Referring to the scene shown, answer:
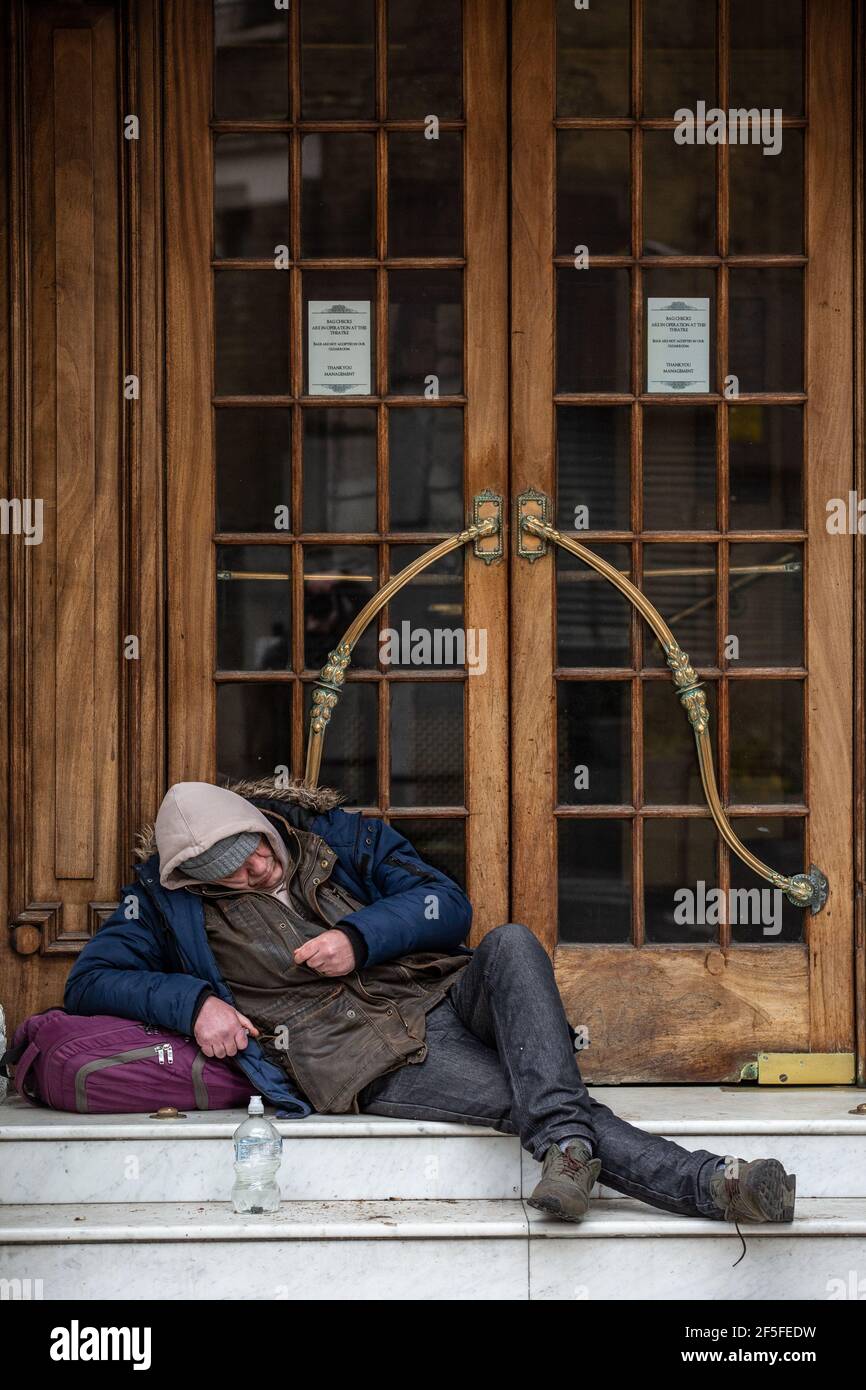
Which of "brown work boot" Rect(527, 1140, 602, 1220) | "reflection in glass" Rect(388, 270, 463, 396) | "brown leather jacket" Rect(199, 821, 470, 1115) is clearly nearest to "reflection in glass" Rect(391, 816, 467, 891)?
"brown leather jacket" Rect(199, 821, 470, 1115)

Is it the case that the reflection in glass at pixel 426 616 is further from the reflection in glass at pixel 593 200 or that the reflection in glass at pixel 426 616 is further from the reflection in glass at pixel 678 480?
the reflection in glass at pixel 593 200

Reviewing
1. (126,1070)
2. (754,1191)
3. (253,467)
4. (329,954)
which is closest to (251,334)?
(253,467)

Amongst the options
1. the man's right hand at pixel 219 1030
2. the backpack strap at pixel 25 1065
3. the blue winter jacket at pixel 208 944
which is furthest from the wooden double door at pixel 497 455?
the man's right hand at pixel 219 1030

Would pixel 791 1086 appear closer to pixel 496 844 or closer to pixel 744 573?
pixel 496 844

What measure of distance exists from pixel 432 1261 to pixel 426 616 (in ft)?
5.56

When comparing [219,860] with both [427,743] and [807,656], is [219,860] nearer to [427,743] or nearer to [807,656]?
[427,743]

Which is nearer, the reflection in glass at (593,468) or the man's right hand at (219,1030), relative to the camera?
the man's right hand at (219,1030)

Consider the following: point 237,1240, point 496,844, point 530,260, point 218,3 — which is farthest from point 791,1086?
point 218,3

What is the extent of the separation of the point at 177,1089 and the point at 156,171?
2413 mm

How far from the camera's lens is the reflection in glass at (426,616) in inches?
171

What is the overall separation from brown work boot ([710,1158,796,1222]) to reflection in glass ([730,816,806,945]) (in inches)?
38.0

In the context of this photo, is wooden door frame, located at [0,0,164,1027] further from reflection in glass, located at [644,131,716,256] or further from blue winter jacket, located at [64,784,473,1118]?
reflection in glass, located at [644,131,716,256]

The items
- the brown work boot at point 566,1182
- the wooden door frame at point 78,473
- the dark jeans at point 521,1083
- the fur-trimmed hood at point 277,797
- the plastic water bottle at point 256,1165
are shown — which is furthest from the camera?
the wooden door frame at point 78,473

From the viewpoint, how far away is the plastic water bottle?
144 inches
